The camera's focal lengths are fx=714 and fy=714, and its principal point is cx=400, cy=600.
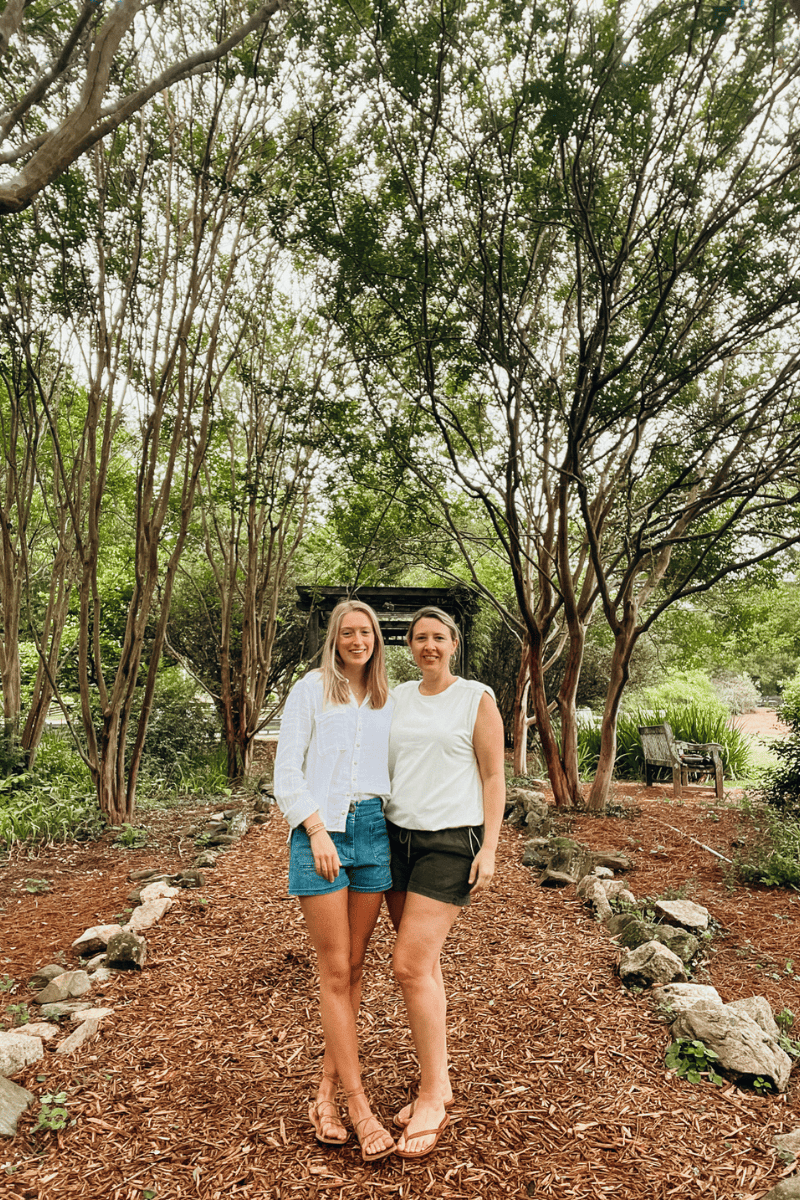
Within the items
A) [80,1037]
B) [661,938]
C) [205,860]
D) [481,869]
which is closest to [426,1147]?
[481,869]

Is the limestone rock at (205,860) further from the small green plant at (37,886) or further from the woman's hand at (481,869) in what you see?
the woman's hand at (481,869)

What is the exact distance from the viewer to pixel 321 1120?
226 cm

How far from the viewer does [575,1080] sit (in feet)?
8.45

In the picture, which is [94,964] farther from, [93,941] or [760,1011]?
[760,1011]

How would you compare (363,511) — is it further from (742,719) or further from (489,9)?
(742,719)

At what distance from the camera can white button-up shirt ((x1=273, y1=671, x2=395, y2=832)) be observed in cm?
220

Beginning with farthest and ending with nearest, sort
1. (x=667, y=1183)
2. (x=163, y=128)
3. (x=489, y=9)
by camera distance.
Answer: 1. (x=163, y=128)
2. (x=489, y=9)
3. (x=667, y=1183)

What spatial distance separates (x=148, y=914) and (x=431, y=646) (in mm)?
2897

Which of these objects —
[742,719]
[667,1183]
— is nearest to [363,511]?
[667,1183]

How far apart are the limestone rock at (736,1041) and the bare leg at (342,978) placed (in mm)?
1309

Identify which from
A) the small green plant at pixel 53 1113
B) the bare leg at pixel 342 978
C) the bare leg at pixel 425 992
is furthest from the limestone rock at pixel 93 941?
the bare leg at pixel 425 992

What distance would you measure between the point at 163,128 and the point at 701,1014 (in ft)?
24.6

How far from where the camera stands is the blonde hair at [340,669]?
237 cm

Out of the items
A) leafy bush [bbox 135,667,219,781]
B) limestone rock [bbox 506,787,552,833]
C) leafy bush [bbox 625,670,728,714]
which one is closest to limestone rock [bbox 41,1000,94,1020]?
limestone rock [bbox 506,787,552,833]
